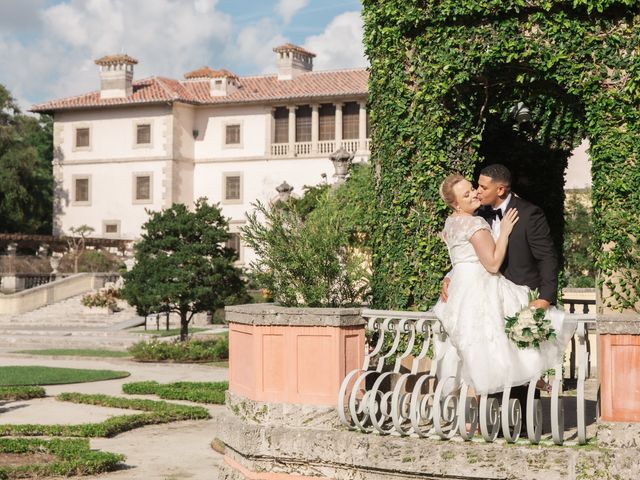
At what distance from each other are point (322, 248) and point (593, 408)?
173 inches

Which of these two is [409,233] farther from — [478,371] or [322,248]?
[322,248]

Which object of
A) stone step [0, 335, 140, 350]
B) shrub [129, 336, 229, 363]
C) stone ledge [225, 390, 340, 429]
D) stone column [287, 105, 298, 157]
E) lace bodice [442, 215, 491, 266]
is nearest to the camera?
lace bodice [442, 215, 491, 266]

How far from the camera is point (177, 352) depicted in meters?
23.9

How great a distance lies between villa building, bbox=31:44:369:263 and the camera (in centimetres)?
5406

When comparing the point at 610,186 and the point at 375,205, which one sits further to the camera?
the point at 375,205

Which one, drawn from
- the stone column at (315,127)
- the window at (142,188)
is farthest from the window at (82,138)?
the stone column at (315,127)

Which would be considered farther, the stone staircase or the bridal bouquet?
the stone staircase

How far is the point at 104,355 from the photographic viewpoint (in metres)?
25.2

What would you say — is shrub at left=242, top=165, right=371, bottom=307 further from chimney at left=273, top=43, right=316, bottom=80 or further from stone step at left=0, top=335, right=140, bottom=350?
chimney at left=273, top=43, right=316, bottom=80

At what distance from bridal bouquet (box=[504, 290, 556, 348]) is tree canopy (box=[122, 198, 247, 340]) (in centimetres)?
1844

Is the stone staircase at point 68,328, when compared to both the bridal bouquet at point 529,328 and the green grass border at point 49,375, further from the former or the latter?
the bridal bouquet at point 529,328

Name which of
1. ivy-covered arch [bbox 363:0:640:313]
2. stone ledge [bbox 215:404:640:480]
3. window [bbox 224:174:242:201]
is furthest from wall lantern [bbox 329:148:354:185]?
window [bbox 224:174:242:201]

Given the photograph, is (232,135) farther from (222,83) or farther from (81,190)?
(81,190)

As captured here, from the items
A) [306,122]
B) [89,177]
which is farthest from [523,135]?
[89,177]
